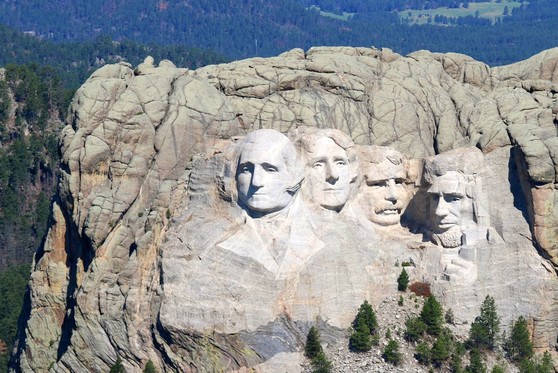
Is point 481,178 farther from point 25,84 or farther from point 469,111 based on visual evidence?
point 25,84

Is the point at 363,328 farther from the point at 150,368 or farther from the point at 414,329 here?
the point at 150,368

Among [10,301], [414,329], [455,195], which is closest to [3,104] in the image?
[10,301]

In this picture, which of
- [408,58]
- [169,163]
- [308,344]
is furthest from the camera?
[408,58]

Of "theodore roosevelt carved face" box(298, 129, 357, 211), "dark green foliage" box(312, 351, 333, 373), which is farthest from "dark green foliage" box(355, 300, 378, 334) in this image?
"theodore roosevelt carved face" box(298, 129, 357, 211)

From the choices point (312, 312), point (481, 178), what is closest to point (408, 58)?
point (481, 178)

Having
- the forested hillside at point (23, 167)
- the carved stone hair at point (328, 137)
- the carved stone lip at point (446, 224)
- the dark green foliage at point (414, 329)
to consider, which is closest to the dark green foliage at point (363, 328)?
the dark green foliage at point (414, 329)

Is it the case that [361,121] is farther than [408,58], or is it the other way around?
[408,58]
